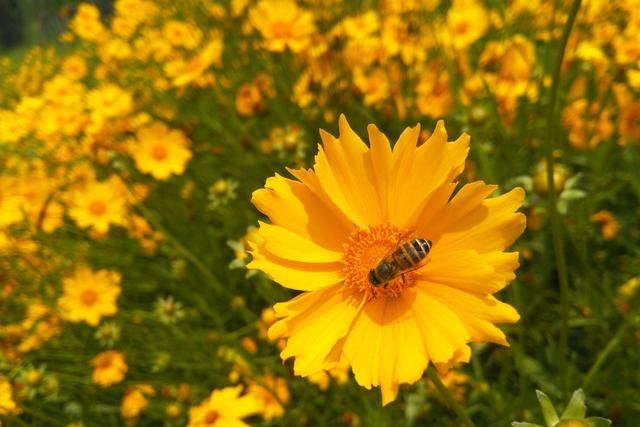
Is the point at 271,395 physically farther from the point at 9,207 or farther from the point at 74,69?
the point at 74,69

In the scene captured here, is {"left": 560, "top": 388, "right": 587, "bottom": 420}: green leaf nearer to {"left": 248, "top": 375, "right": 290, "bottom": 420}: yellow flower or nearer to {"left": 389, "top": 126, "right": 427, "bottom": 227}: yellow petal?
{"left": 389, "top": 126, "right": 427, "bottom": 227}: yellow petal

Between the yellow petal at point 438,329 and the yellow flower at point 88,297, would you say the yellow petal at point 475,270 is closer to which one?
the yellow petal at point 438,329

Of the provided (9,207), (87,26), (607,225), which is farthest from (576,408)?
(87,26)

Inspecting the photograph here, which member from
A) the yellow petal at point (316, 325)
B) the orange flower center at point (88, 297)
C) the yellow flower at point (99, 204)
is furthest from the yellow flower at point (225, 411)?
the yellow flower at point (99, 204)

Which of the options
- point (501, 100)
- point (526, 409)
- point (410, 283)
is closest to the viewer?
point (410, 283)

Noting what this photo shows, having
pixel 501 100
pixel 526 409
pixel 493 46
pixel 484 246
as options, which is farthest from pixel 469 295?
pixel 493 46

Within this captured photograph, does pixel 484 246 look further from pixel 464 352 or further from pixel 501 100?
pixel 501 100

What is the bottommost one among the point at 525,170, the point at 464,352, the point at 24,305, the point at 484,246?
the point at 464,352
